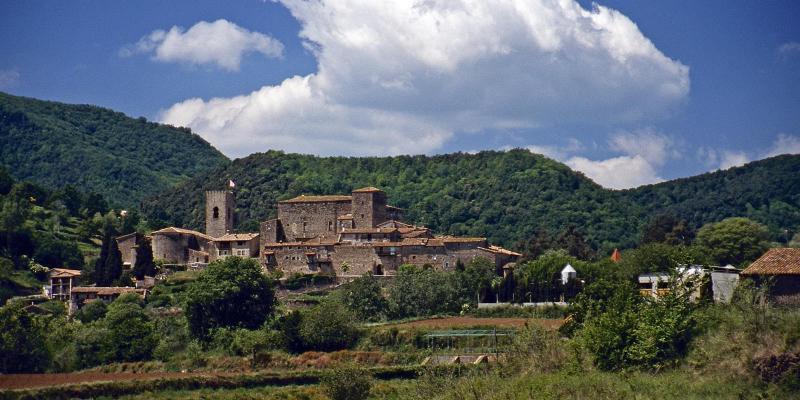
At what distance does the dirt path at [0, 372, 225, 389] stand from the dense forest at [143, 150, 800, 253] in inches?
1626

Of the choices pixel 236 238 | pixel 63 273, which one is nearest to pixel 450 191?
pixel 236 238

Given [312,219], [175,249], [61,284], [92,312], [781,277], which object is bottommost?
[92,312]

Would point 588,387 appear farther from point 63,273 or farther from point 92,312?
point 63,273

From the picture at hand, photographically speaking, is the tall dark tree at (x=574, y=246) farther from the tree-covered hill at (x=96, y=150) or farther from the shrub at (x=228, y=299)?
the tree-covered hill at (x=96, y=150)

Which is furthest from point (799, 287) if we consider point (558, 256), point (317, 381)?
point (558, 256)

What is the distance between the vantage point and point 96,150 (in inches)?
6511

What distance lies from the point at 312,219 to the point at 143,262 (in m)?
11.9

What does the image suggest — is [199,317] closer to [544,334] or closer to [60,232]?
[544,334]

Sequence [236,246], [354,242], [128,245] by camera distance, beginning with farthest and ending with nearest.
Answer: [128,245], [236,246], [354,242]

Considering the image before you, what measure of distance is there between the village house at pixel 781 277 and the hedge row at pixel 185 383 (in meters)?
14.8

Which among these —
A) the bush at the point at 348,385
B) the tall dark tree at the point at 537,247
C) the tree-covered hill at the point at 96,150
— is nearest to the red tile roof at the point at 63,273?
Result: the tall dark tree at the point at 537,247

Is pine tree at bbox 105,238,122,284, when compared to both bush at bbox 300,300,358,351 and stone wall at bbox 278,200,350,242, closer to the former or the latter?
stone wall at bbox 278,200,350,242

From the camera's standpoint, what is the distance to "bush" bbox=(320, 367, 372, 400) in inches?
1724

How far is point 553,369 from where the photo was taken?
1527 inches
